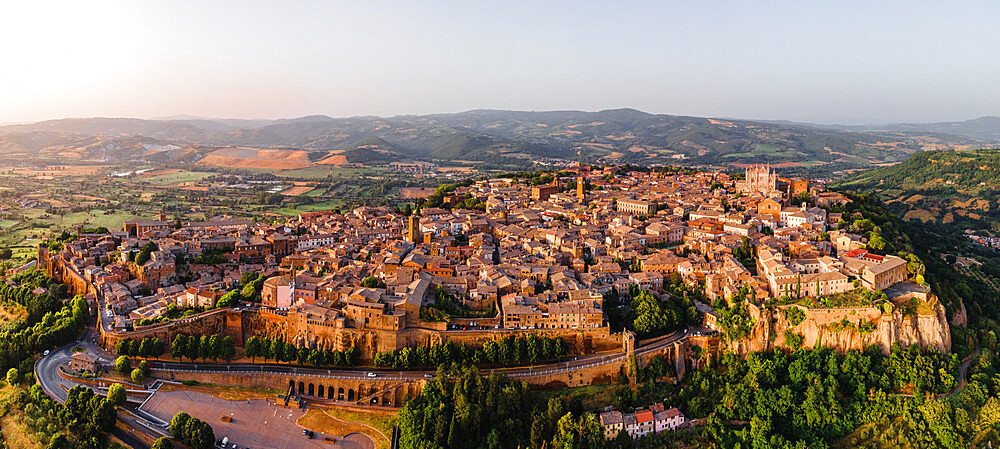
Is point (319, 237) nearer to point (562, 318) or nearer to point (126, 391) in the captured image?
point (126, 391)

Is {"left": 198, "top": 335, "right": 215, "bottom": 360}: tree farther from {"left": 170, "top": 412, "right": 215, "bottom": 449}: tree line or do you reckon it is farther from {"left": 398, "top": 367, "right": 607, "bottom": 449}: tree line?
{"left": 398, "top": 367, "right": 607, "bottom": 449}: tree line

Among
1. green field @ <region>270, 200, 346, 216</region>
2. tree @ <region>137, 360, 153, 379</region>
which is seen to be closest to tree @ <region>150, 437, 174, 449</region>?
tree @ <region>137, 360, 153, 379</region>

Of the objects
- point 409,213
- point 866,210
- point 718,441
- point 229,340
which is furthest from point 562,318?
point 866,210

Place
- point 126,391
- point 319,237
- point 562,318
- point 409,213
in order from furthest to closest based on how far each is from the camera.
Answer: point 409,213, point 319,237, point 562,318, point 126,391

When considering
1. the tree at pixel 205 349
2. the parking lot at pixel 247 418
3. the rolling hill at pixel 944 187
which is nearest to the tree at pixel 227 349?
the tree at pixel 205 349

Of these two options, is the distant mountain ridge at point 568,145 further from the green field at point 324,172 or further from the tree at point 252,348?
the tree at point 252,348

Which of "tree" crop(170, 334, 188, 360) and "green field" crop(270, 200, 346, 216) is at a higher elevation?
"green field" crop(270, 200, 346, 216)
